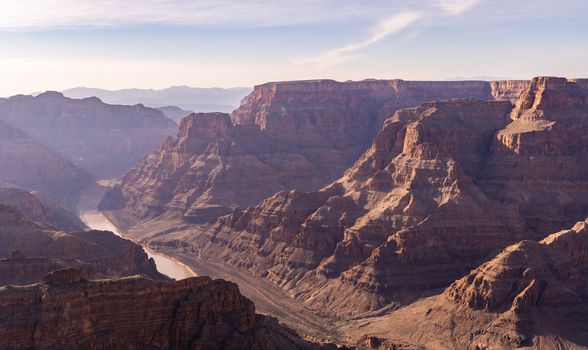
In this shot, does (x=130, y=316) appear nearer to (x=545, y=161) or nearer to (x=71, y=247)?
(x=71, y=247)

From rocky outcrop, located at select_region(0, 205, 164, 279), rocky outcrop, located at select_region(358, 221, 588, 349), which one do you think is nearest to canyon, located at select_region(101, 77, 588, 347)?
rocky outcrop, located at select_region(358, 221, 588, 349)

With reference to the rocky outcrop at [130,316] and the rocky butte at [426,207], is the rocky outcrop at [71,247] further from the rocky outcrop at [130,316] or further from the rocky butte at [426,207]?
the rocky outcrop at [130,316]

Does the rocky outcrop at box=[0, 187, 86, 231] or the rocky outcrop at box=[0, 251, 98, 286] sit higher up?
the rocky outcrop at box=[0, 251, 98, 286]

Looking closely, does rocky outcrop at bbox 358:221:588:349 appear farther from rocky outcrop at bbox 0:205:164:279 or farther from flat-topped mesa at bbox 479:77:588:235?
rocky outcrop at bbox 0:205:164:279

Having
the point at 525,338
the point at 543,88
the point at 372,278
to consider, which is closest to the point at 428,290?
the point at 372,278

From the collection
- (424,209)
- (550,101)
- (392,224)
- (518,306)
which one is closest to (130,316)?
(518,306)

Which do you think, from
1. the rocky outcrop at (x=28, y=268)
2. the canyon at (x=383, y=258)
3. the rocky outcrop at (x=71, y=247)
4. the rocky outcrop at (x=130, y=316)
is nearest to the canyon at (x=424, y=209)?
the canyon at (x=383, y=258)

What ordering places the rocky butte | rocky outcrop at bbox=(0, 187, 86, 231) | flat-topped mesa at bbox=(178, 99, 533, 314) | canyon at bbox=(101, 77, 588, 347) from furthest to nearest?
rocky outcrop at bbox=(0, 187, 86, 231)
the rocky butte
canyon at bbox=(101, 77, 588, 347)
flat-topped mesa at bbox=(178, 99, 533, 314)
